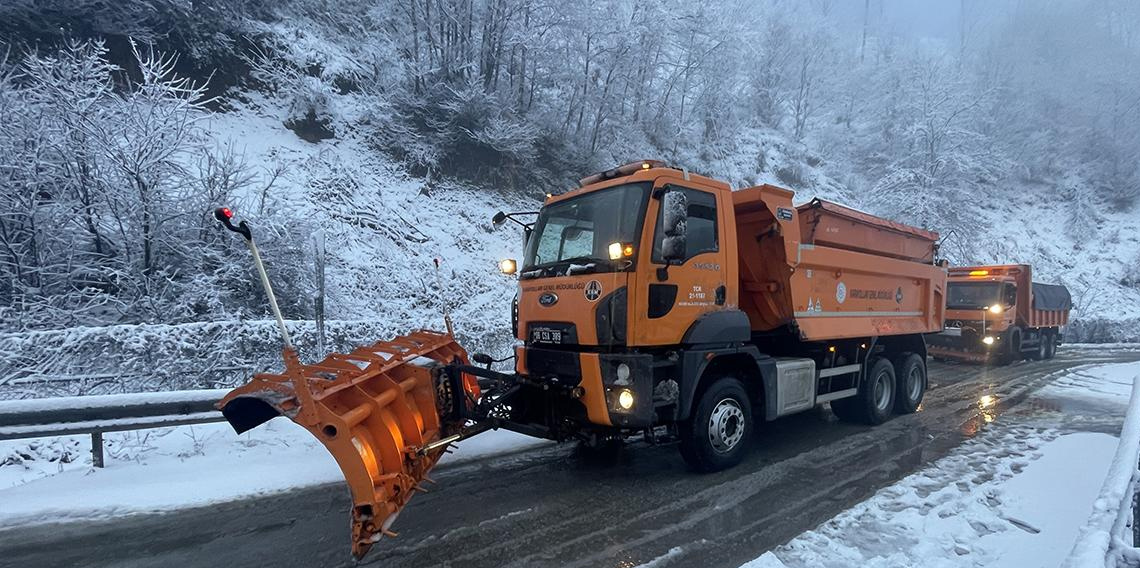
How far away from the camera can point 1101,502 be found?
2436mm

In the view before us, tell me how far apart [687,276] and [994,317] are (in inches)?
528

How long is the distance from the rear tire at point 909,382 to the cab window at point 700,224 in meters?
4.75

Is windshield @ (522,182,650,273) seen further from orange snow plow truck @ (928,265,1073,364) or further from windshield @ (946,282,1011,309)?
windshield @ (946,282,1011,309)

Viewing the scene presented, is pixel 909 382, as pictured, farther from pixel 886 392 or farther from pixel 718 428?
pixel 718 428

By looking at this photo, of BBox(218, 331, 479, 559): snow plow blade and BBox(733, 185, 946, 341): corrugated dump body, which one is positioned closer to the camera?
BBox(218, 331, 479, 559): snow plow blade

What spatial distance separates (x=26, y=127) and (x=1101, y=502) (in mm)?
12838

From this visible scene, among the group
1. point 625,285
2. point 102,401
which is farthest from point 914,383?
point 102,401

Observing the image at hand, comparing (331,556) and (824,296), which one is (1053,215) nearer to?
(824,296)

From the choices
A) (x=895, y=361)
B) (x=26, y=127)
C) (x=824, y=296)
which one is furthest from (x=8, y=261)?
(x=895, y=361)

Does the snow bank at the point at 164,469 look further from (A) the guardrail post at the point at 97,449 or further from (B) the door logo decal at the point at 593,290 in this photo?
(B) the door logo decal at the point at 593,290

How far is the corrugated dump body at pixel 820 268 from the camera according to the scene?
579cm

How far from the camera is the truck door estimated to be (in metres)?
4.55

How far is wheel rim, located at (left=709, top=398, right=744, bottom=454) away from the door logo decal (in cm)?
170

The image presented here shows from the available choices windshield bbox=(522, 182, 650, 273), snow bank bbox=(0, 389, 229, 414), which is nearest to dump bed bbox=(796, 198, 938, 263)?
windshield bbox=(522, 182, 650, 273)
